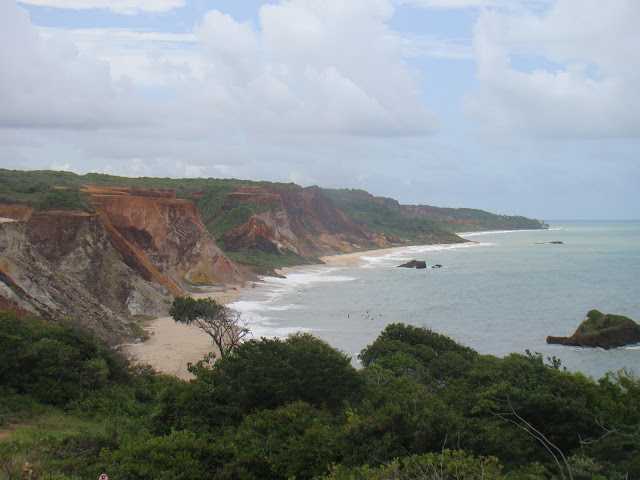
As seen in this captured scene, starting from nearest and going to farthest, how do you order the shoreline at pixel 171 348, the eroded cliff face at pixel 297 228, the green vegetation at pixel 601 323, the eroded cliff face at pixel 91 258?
the shoreline at pixel 171 348
the green vegetation at pixel 601 323
the eroded cliff face at pixel 91 258
the eroded cliff face at pixel 297 228

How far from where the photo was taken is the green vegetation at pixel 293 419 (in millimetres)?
7406

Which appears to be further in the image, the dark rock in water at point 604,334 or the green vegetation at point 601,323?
the green vegetation at point 601,323

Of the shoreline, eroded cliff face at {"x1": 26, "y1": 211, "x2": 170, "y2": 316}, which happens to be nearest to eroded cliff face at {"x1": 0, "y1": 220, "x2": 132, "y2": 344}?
the shoreline

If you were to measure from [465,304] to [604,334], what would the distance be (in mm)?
12189

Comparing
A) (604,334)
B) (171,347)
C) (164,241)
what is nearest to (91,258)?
Result: (171,347)

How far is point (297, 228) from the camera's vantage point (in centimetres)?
7738

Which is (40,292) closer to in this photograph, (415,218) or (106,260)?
(106,260)

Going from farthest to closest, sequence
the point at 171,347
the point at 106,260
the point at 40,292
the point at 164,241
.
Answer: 1. the point at 164,241
2. the point at 106,260
3. the point at 171,347
4. the point at 40,292

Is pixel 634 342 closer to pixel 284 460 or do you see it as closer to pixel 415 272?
pixel 284 460

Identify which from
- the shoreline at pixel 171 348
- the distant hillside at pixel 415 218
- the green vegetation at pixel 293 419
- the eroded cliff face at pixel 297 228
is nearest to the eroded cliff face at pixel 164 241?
the shoreline at pixel 171 348

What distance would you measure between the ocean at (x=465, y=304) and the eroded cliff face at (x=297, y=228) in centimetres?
714

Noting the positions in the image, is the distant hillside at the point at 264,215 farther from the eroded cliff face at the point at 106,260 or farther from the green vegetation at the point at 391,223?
the eroded cliff face at the point at 106,260

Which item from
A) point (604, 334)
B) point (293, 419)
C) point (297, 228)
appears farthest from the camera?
point (297, 228)

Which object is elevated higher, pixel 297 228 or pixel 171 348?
pixel 297 228
